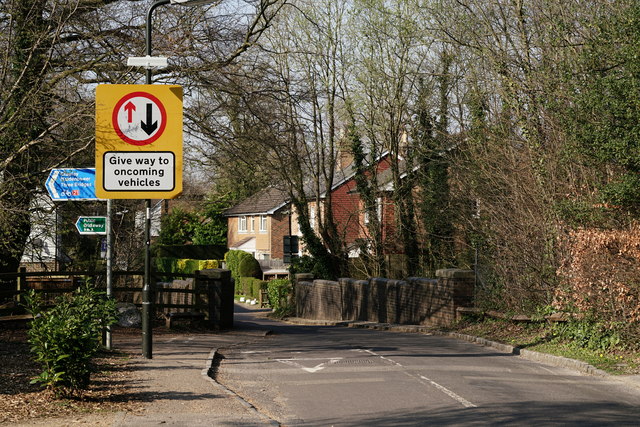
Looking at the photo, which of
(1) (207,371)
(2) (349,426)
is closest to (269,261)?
(1) (207,371)

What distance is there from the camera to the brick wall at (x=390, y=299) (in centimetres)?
2211

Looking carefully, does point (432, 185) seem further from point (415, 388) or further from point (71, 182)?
point (415, 388)

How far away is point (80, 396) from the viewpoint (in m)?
9.23

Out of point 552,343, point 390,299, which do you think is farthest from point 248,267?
point 552,343

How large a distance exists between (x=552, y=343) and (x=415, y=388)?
247 inches

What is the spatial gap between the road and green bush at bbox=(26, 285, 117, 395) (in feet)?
6.80

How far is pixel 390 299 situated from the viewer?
28.2m

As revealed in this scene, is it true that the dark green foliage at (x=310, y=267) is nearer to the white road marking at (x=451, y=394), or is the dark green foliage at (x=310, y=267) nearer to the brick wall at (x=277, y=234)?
the brick wall at (x=277, y=234)

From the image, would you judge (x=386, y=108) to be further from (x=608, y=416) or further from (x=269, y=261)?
(x=269, y=261)

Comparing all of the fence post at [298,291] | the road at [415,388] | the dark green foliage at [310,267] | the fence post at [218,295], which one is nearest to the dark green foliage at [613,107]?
the road at [415,388]

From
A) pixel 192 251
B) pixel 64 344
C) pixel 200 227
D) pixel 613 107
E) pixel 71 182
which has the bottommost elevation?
pixel 64 344

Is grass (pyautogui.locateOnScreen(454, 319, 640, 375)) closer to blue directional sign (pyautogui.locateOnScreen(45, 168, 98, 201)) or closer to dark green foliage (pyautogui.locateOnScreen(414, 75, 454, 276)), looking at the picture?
dark green foliage (pyautogui.locateOnScreen(414, 75, 454, 276))

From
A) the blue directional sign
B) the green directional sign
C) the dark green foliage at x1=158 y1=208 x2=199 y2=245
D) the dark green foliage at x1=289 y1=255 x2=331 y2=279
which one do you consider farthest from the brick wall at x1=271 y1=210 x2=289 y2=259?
the blue directional sign

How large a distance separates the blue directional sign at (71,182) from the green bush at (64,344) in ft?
14.7
